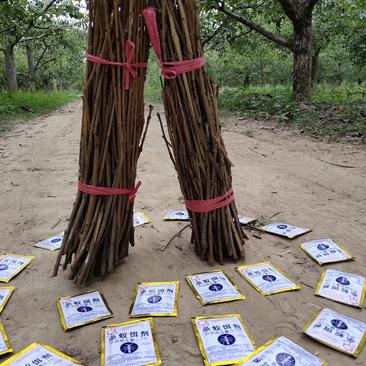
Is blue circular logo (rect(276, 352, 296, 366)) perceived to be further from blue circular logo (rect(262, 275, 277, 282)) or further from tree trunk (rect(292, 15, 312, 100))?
tree trunk (rect(292, 15, 312, 100))

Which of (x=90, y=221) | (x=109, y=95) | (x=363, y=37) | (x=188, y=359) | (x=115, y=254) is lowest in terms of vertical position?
(x=188, y=359)

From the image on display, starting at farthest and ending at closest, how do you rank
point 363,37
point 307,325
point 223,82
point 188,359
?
point 223,82 < point 363,37 < point 307,325 < point 188,359

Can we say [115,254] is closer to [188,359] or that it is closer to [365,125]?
[188,359]

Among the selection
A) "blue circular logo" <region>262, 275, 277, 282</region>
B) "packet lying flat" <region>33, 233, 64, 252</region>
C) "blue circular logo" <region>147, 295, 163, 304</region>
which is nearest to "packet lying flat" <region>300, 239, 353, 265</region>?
"blue circular logo" <region>262, 275, 277, 282</region>

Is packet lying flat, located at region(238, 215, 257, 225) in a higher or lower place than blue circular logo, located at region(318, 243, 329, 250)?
higher

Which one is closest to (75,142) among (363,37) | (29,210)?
(29,210)

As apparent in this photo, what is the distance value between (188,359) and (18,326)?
2.20ft

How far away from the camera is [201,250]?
184cm

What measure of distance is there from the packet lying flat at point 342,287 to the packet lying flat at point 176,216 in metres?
0.91

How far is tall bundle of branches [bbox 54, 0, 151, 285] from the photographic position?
1479 mm

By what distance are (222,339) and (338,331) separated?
0.42m

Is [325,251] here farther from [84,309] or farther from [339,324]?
[84,309]

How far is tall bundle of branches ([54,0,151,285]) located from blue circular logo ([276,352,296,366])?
2.67 ft

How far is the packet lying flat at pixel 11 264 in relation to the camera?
1.74 metres
